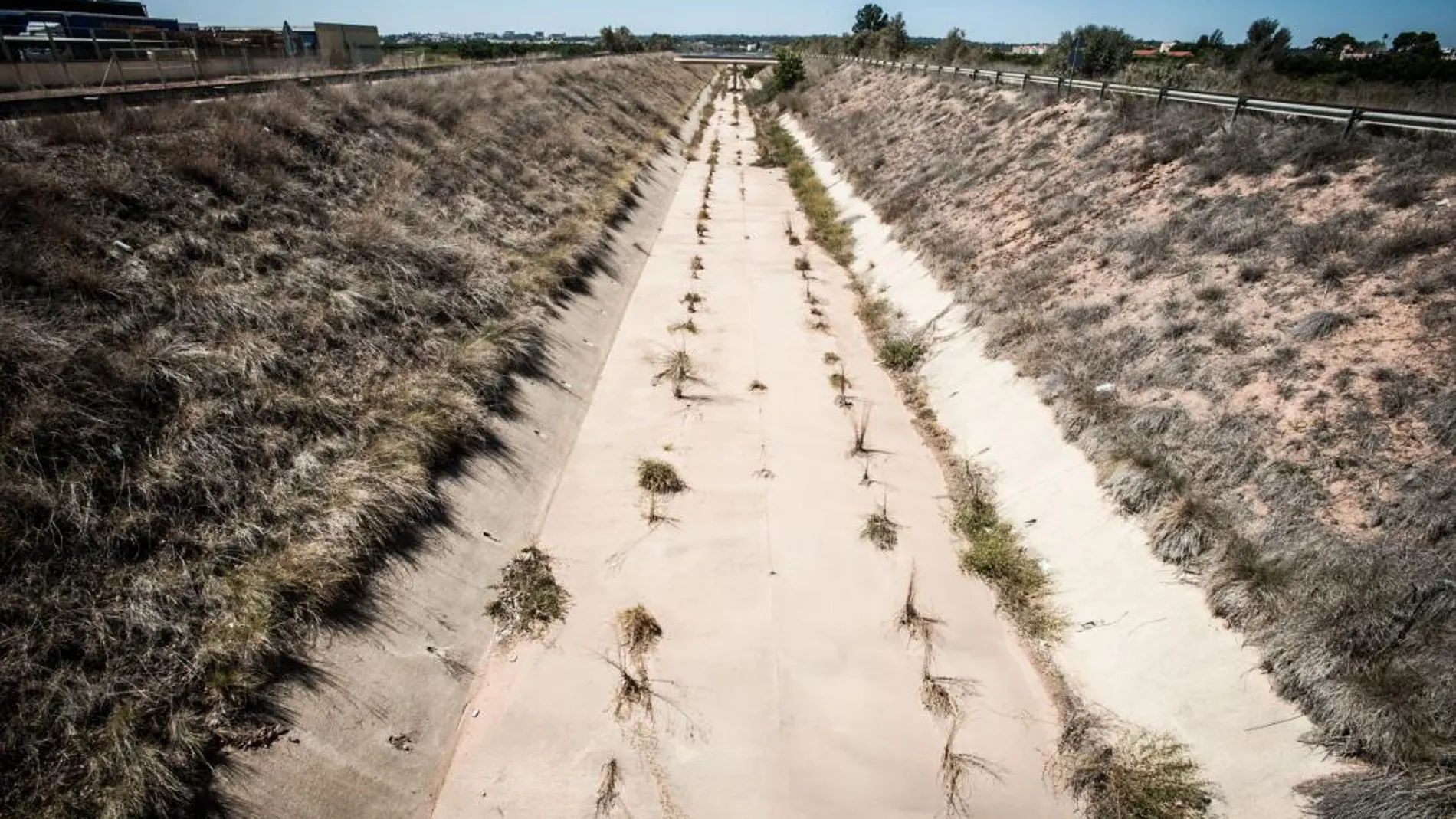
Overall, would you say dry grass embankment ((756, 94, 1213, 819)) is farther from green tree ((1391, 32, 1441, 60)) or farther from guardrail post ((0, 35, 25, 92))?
green tree ((1391, 32, 1441, 60))

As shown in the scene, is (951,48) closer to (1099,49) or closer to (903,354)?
(1099,49)

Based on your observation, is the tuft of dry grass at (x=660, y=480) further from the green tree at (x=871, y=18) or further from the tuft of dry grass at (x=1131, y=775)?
the green tree at (x=871, y=18)

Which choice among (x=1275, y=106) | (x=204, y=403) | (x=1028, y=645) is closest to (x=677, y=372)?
(x=204, y=403)

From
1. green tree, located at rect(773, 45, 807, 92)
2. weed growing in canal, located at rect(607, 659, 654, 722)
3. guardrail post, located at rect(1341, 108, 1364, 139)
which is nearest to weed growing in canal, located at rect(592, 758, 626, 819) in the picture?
weed growing in canal, located at rect(607, 659, 654, 722)

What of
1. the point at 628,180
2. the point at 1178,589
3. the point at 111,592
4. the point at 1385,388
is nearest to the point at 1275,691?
the point at 1178,589

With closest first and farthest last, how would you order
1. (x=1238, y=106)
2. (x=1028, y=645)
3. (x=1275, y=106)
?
(x=1028, y=645) → (x=1275, y=106) → (x=1238, y=106)

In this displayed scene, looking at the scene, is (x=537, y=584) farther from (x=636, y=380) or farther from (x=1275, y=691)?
(x=1275, y=691)
